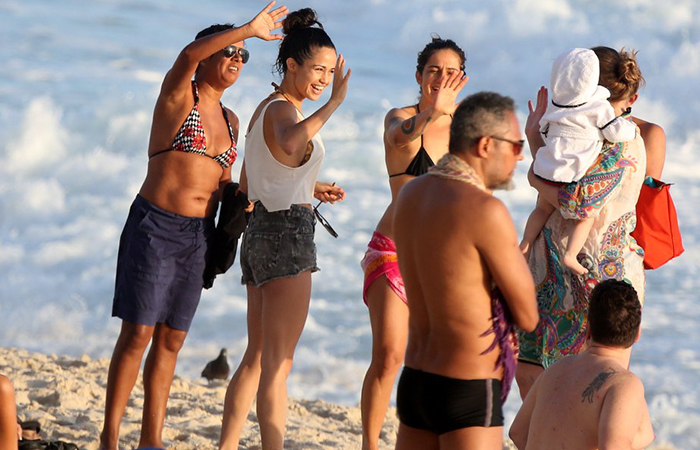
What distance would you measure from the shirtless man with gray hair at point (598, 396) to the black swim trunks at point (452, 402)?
22 centimetres

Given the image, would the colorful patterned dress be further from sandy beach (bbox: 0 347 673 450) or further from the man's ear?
sandy beach (bbox: 0 347 673 450)

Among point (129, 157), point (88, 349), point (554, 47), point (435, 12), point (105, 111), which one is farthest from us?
point (435, 12)

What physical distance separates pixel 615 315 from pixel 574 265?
0.90 m

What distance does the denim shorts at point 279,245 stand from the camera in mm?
4383

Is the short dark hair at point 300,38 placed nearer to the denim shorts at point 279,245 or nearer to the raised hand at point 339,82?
the raised hand at point 339,82

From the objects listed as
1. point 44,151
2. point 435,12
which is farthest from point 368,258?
point 435,12

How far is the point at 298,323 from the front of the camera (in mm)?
4402

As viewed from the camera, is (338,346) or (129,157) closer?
(338,346)

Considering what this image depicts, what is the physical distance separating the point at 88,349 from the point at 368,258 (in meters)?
6.12

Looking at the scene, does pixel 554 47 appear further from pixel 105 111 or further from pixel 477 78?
pixel 105 111

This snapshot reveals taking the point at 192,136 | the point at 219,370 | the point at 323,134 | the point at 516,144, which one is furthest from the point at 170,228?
the point at 323,134

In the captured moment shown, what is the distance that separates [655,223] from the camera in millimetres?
4270

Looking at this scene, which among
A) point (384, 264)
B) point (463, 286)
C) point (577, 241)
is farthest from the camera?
point (384, 264)

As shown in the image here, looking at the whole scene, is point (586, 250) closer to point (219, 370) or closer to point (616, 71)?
point (616, 71)
